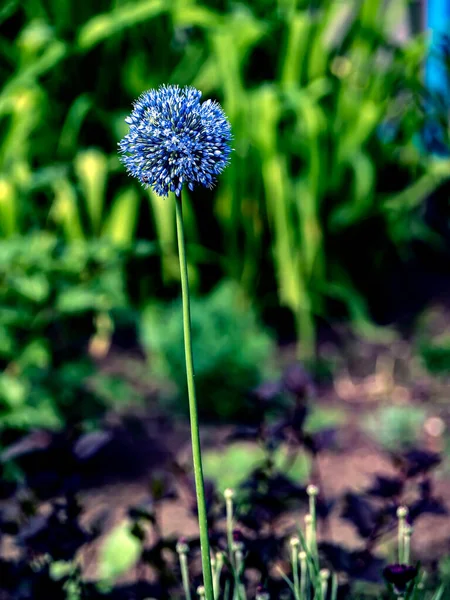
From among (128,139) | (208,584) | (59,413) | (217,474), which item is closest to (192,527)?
(217,474)

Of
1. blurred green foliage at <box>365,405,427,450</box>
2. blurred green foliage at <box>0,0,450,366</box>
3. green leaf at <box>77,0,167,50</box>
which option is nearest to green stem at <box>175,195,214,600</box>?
blurred green foliage at <box>365,405,427,450</box>

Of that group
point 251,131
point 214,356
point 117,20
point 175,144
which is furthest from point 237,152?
point 175,144

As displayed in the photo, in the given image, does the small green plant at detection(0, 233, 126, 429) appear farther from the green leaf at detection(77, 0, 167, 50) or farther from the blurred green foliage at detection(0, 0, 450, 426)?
the green leaf at detection(77, 0, 167, 50)

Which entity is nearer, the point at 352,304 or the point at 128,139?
the point at 128,139

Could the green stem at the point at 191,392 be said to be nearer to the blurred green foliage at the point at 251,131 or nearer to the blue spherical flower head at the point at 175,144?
the blue spherical flower head at the point at 175,144

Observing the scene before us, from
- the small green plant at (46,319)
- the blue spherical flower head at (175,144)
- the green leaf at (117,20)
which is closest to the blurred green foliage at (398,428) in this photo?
the small green plant at (46,319)

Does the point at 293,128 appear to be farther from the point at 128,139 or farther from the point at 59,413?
the point at 128,139
